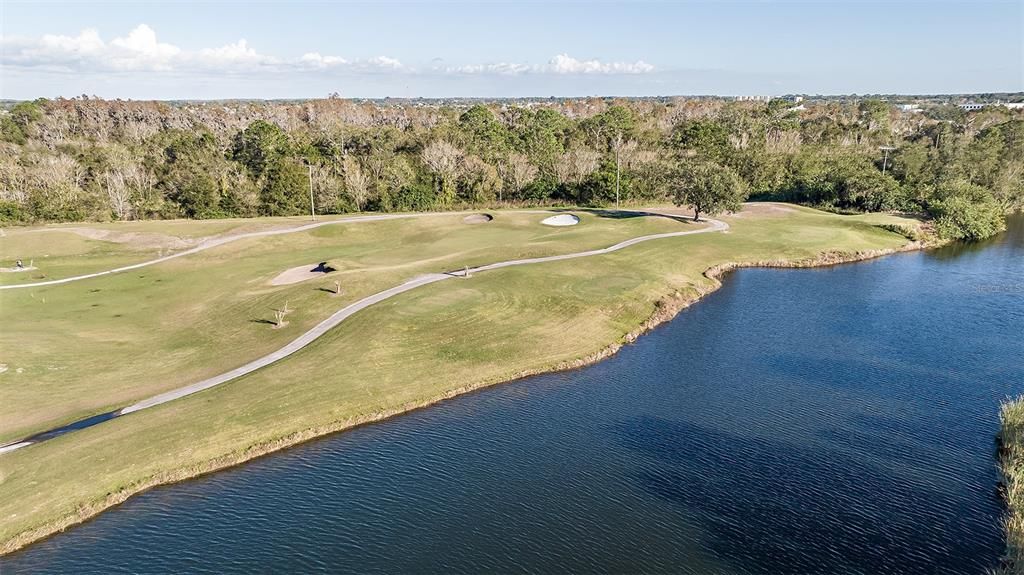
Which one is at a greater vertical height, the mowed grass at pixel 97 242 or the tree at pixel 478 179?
the tree at pixel 478 179

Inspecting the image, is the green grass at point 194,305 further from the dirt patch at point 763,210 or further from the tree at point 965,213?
the tree at point 965,213

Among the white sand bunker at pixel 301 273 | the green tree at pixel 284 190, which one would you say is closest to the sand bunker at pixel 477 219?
the white sand bunker at pixel 301 273

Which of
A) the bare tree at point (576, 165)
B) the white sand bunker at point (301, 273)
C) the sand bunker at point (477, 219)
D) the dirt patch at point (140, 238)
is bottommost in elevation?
the white sand bunker at point (301, 273)

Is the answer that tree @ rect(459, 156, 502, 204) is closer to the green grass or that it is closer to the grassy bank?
the green grass

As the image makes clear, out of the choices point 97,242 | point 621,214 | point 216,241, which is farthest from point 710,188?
point 97,242

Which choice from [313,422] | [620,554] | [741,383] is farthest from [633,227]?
[620,554]

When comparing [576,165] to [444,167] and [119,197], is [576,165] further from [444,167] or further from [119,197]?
[119,197]

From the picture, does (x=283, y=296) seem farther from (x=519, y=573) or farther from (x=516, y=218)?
(x=516, y=218)
